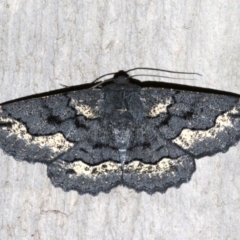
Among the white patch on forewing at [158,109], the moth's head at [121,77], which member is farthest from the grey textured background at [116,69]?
the white patch on forewing at [158,109]

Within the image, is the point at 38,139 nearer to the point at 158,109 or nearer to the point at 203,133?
the point at 158,109

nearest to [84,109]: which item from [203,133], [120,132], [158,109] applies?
[120,132]

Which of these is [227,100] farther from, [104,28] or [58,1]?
[58,1]

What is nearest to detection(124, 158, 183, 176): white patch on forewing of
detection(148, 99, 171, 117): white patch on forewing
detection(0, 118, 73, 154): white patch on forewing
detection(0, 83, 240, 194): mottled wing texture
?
detection(0, 83, 240, 194): mottled wing texture

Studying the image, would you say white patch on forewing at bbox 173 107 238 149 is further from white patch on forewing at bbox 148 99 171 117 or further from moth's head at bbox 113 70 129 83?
moth's head at bbox 113 70 129 83

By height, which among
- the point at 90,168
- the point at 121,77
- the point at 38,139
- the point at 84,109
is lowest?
the point at 90,168

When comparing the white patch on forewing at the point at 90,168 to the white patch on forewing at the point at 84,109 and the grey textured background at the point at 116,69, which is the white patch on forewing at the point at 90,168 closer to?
the grey textured background at the point at 116,69

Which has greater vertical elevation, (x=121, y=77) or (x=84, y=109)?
(x=121, y=77)
